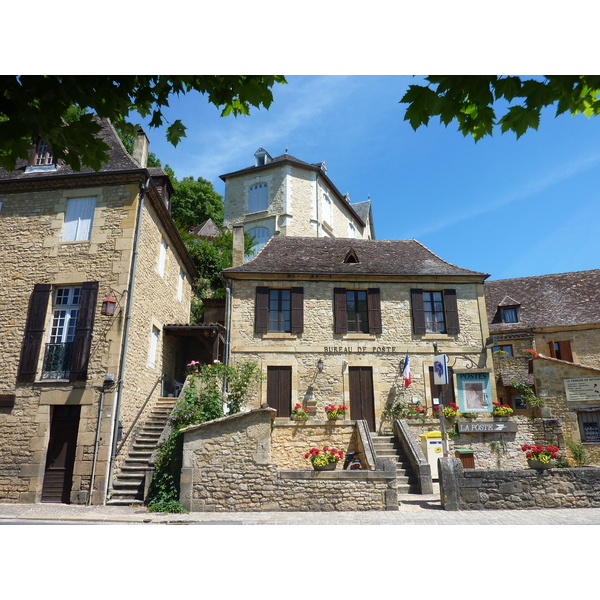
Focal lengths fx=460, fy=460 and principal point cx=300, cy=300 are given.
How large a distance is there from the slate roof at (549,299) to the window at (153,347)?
13538 millimetres

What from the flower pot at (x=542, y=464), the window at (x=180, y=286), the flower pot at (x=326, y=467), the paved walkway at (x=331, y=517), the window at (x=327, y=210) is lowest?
the paved walkway at (x=331, y=517)

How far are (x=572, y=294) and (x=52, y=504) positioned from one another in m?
20.1

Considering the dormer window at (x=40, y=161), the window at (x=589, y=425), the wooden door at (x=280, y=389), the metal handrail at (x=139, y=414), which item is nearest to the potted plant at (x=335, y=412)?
the wooden door at (x=280, y=389)

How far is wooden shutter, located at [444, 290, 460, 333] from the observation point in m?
13.9

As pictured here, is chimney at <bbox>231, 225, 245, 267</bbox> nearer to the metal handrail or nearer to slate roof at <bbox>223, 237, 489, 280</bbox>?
slate roof at <bbox>223, 237, 489, 280</bbox>

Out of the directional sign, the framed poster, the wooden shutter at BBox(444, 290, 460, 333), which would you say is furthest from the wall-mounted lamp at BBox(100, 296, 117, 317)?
the wooden shutter at BBox(444, 290, 460, 333)

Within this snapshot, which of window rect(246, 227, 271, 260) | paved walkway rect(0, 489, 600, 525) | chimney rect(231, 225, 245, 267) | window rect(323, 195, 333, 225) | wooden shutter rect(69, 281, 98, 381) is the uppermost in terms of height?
window rect(323, 195, 333, 225)

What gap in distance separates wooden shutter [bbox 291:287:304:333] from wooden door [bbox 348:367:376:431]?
1.95 m

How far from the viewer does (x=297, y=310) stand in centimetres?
1380

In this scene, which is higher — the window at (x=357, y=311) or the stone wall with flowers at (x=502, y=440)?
the window at (x=357, y=311)

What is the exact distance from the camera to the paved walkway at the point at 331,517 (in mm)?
6898

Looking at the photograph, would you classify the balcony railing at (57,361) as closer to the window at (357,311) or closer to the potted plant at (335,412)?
the potted plant at (335,412)

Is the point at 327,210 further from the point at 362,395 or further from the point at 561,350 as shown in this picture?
the point at 362,395

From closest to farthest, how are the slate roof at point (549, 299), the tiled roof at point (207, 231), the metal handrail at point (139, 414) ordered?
the metal handrail at point (139, 414) < the slate roof at point (549, 299) < the tiled roof at point (207, 231)
